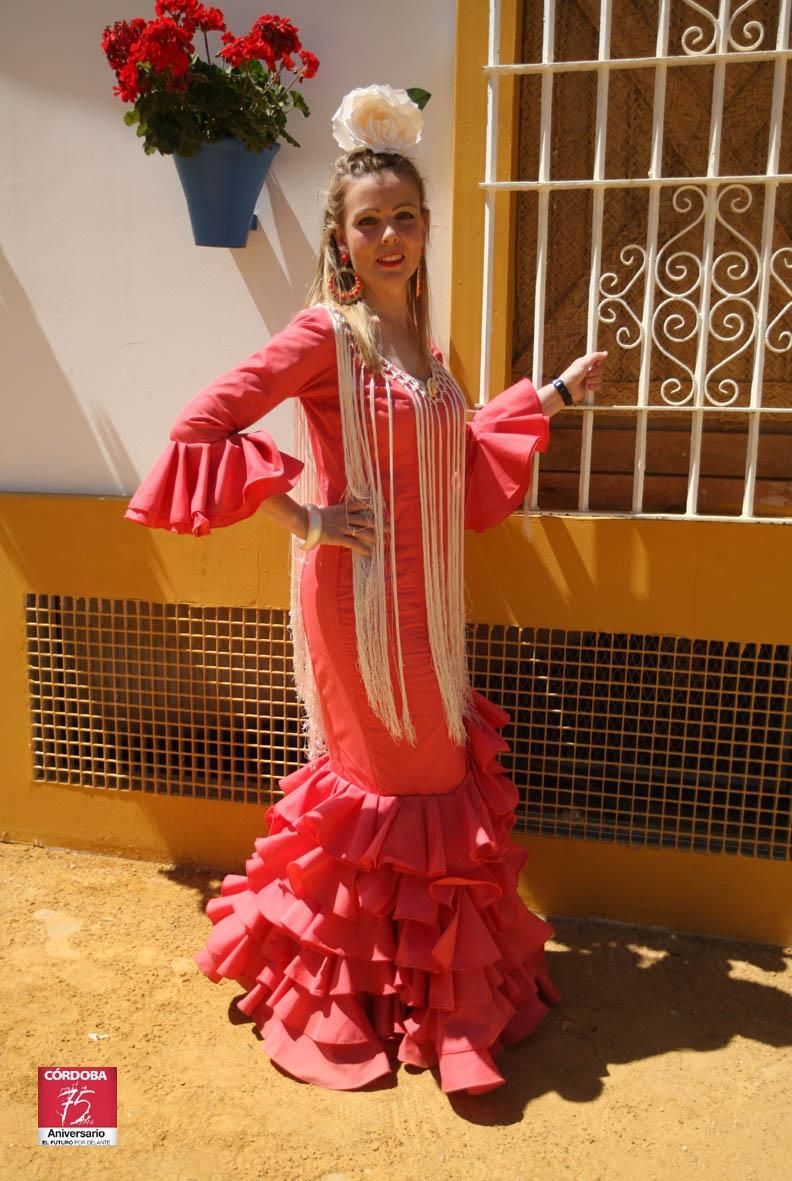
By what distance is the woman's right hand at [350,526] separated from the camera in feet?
8.39

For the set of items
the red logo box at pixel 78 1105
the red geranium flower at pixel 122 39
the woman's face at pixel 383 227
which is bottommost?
the red logo box at pixel 78 1105

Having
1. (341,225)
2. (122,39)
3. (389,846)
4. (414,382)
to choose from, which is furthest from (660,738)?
(122,39)

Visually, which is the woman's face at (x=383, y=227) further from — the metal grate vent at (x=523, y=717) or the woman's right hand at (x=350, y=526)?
the metal grate vent at (x=523, y=717)

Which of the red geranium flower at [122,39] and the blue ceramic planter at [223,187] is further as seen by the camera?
the blue ceramic planter at [223,187]

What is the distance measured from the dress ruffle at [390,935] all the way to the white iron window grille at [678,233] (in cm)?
111

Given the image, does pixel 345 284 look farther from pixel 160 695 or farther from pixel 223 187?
pixel 160 695

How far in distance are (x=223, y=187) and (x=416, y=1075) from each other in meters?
2.57

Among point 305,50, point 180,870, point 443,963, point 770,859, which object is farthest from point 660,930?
point 305,50

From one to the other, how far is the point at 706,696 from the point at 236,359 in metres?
1.90

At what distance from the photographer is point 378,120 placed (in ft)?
8.28

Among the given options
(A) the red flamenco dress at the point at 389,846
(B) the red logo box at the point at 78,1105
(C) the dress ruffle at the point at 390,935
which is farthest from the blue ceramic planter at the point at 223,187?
(B) the red logo box at the point at 78,1105

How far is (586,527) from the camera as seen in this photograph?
3.22m

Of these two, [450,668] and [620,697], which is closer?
[450,668]

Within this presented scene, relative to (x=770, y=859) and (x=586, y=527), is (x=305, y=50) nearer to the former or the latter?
(x=586, y=527)
